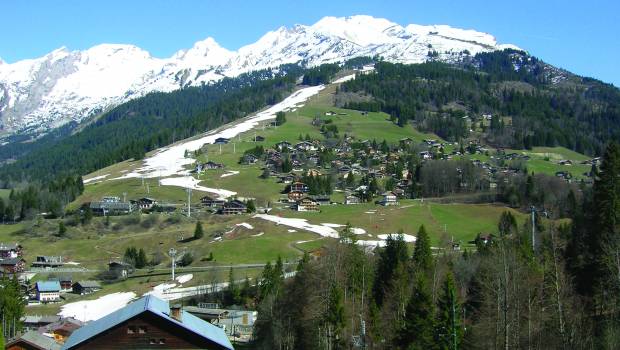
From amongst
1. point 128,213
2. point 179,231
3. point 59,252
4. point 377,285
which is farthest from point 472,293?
point 128,213

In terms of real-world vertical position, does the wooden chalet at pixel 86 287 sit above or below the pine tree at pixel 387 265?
below

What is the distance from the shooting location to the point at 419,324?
45.5m

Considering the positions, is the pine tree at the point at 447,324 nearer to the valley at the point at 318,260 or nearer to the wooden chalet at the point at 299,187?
the valley at the point at 318,260

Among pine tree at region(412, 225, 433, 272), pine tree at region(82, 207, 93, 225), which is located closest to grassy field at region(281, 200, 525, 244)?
pine tree at region(82, 207, 93, 225)

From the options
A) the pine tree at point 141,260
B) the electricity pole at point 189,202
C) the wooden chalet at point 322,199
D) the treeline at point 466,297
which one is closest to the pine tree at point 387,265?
the treeline at point 466,297

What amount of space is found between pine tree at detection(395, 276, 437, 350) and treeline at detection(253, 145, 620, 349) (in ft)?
0.19

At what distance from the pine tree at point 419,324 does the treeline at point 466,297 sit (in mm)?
59

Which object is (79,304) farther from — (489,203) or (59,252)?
(489,203)

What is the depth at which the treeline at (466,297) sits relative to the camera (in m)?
44.0

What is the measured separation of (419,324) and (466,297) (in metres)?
22.5

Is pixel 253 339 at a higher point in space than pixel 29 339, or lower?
lower

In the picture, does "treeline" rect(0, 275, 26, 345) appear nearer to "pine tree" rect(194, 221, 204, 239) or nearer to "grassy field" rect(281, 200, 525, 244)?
"pine tree" rect(194, 221, 204, 239)

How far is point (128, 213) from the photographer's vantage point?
15788cm

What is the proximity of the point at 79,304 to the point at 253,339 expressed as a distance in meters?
40.6
